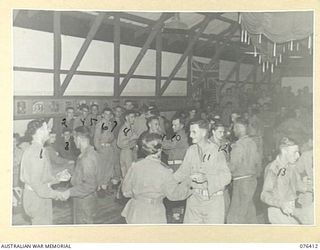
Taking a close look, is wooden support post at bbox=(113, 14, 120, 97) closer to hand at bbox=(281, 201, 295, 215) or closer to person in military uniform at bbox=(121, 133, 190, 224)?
person in military uniform at bbox=(121, 133, 190, 224)

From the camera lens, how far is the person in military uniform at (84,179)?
85 cm

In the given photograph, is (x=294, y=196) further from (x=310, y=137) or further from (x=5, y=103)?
(x=5, y=103)

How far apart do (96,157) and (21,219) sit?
0.61 feet

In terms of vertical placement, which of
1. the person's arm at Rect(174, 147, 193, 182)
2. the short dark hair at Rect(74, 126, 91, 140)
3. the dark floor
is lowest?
the dark floor

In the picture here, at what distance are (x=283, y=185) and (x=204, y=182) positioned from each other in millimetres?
157

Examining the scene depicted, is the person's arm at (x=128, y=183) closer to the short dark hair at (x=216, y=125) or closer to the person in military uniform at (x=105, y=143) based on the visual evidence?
the person in military uniform at (x=105, y=143)

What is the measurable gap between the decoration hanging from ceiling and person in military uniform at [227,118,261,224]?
0.47ft

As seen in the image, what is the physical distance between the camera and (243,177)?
0.86 meters

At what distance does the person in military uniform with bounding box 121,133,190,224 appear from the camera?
2.82ft

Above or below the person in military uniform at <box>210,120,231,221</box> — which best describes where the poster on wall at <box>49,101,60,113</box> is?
above

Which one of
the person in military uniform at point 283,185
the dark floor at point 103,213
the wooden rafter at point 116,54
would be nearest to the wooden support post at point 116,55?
the wooden rafter at point 116,54

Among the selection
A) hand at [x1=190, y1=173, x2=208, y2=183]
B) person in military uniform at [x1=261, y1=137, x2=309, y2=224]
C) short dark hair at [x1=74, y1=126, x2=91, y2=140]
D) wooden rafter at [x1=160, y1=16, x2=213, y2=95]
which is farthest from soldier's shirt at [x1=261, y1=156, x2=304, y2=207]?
short dark hair at [x1=74, y1=126, x2=91, y2=140]

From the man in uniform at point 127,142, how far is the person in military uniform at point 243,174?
194 mm

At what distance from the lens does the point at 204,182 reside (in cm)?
86
